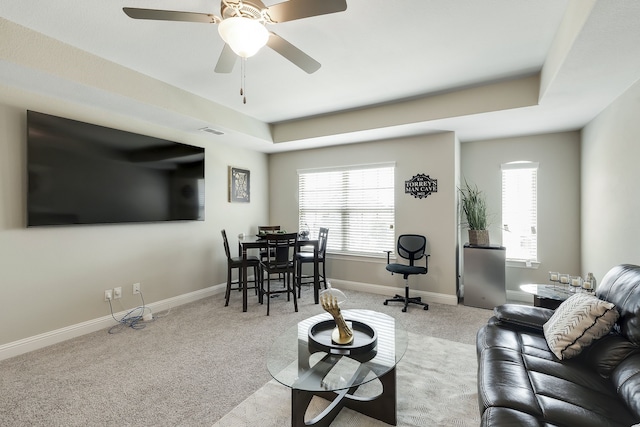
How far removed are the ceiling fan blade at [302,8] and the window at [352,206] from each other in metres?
3.23

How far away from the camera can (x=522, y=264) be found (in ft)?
14.1

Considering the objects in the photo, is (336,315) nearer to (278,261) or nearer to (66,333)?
(278,261)

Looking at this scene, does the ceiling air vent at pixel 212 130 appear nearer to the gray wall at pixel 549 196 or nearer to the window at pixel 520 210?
the gray wall at pixel 549 196

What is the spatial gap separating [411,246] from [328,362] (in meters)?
2.97

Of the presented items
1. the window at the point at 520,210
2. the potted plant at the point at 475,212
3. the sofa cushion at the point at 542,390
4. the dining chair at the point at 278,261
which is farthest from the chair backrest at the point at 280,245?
the window at the point at 520,210

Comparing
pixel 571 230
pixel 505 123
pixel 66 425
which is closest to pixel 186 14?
pixel 66 425

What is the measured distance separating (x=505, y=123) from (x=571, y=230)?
1755 millimetres

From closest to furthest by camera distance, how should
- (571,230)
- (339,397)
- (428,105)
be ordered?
(339,397) → (428,105) → (571,230)

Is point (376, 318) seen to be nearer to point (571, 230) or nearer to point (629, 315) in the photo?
point (629, 315)

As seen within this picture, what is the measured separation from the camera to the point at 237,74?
311cm

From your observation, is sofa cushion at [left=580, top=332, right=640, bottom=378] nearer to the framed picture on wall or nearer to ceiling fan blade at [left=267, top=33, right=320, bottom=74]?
ceiling fan blade at [left=267, top=33, right=320, bottom=74]

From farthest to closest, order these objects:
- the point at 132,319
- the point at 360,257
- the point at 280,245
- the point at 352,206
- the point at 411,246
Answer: the point at 352,206 < the point at 360,257 < the point at 411,246 < the point at 280,245 < the point at 132,319

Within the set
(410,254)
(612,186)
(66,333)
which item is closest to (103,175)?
(66,333)

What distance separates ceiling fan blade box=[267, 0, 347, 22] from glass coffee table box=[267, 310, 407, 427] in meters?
1.93
